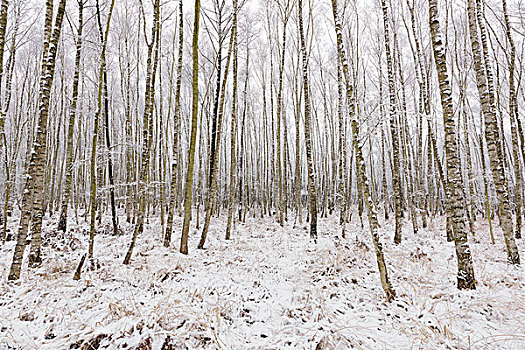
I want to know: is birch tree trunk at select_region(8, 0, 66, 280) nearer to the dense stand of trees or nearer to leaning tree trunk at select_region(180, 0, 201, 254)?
the dense stand of trees

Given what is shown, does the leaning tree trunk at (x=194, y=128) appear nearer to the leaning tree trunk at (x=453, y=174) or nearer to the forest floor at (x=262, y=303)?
the forest floor at (x=262, y=303)

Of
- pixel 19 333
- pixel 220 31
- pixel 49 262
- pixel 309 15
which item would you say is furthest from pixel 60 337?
pixel 309 15

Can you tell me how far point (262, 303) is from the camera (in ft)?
13.6

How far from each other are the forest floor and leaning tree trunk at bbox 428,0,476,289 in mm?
340

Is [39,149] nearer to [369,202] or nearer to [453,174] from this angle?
[369,202]

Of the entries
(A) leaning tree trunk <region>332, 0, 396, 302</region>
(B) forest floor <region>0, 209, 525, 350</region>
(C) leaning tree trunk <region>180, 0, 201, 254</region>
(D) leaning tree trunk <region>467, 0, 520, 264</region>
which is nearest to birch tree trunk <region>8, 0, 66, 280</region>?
(B) forest floor <region>0, 209, 525, 350</region>

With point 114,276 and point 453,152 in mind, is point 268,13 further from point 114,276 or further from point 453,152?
point 114,276

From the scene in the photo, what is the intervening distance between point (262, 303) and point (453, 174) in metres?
3.80

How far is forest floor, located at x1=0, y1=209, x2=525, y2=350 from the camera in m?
3.01

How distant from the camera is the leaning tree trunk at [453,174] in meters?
4.27

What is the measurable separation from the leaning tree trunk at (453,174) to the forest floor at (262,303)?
1.11 ft

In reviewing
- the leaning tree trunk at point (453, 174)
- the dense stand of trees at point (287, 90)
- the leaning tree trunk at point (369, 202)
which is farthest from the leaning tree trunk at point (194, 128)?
the leaning tree trunk at point (453, 174)

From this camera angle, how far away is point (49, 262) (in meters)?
5.98

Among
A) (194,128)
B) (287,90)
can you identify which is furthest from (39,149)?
(287,90)
